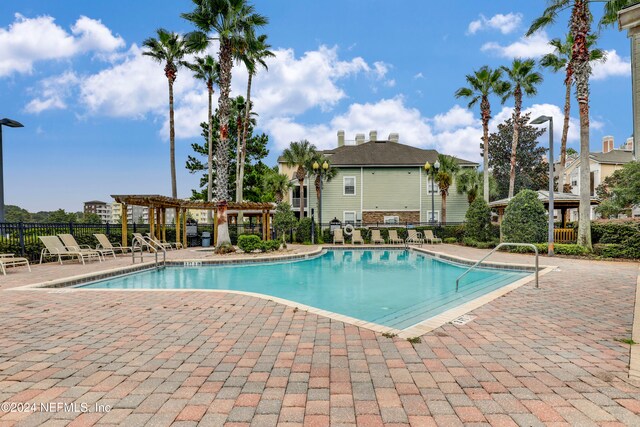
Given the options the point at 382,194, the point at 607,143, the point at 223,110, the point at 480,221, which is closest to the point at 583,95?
the point at 480,221

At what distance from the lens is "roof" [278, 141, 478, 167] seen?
2978 centimetres

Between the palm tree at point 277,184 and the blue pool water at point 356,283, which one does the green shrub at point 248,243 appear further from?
the palm tree at point 277,184

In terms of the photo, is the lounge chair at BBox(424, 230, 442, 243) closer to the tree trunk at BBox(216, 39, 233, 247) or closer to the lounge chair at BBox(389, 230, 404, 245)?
the lounge chair at BBox(389, 230, 404, 245)

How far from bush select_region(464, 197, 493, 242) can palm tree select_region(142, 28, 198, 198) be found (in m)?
19.2

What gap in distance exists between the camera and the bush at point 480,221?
19312 millimetres

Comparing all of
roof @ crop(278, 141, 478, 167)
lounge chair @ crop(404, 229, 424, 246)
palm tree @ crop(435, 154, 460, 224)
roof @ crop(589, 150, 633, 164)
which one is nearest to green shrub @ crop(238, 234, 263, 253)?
lounge chair @ crop(404, 229, 424, 246)

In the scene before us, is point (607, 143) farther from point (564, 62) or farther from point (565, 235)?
point (565, 235)

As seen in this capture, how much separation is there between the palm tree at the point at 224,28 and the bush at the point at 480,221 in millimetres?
13792

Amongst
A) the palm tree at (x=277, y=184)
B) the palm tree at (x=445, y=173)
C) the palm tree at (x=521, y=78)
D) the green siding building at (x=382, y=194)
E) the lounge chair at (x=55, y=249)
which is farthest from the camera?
the green siding building at (x=382, y=194)

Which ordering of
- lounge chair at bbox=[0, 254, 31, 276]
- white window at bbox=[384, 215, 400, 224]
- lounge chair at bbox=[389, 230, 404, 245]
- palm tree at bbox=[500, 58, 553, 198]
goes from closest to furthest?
lounge chair at bbox=[0, 254, 31, 276] < lounge chair at bbox=[389, 230, 404, 245] < palm tree at bbox=[500, 58, 553, 198] < white window at bbox=[384, 215, 400, 224]

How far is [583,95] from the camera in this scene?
13828 millimetres

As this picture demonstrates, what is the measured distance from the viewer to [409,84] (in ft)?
60.8

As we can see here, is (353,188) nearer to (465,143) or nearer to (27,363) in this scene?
(465,143)

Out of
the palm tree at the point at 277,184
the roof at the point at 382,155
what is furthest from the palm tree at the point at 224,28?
the roof at the point at 382,155
